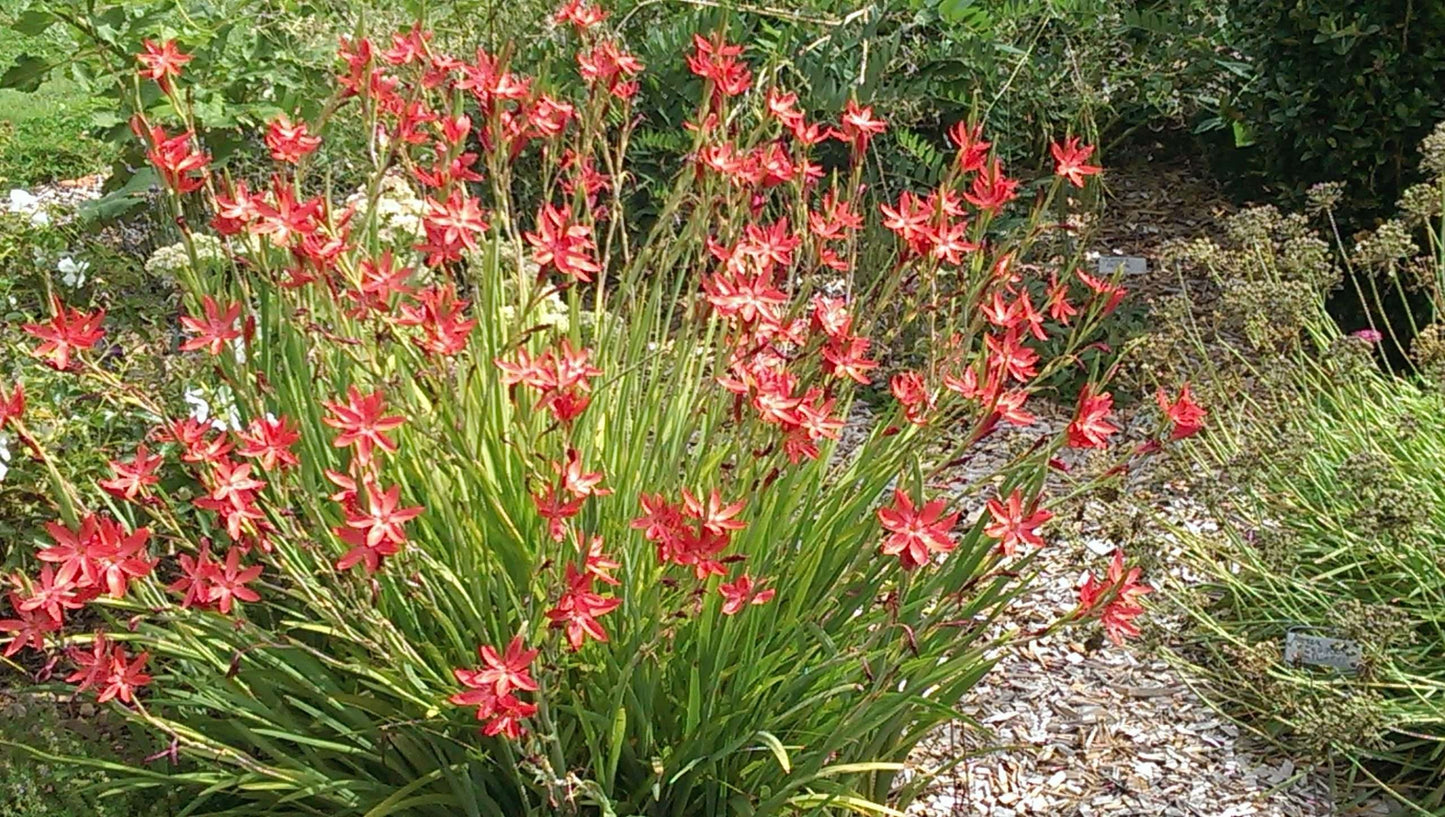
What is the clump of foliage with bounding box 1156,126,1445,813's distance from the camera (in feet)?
8.30

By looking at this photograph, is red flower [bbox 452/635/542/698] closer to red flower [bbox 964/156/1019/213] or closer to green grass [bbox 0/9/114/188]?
red flower [bbox 964/156/1019/213]

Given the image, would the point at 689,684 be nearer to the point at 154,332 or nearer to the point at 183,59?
the point at 183,59

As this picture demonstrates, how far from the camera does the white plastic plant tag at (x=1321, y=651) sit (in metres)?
2.81

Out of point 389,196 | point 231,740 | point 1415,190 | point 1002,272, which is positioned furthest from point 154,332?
point 1415,190

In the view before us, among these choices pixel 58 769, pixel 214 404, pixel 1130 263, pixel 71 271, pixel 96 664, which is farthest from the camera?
pixel 1130 263

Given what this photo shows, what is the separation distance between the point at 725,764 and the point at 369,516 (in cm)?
91

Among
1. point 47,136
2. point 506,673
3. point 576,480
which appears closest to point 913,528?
point 576,480

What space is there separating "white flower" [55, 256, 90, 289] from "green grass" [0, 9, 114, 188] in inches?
70.4

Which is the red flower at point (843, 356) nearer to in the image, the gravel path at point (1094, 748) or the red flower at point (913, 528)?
the red flower at point (913, 528)

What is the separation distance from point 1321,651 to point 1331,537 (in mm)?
342

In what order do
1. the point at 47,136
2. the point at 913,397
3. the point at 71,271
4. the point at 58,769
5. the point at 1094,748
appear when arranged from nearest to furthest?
the point at 913,397
the point at 58,769
the point at 1094,748
the point at 71,271
the point at 47,136

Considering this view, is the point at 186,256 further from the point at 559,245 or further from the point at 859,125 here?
the point at 859,125

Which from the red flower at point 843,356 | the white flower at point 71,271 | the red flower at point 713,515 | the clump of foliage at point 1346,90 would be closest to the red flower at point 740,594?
the red flower at point 713,515

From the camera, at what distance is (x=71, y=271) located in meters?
3.98
